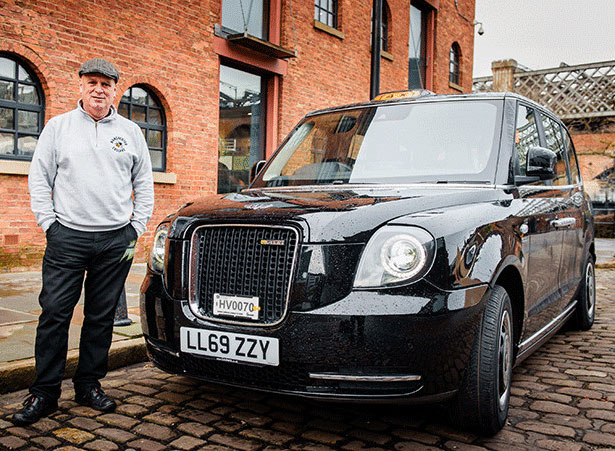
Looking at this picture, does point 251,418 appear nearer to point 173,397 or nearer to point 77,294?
point 173,397

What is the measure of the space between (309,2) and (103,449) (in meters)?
11.2

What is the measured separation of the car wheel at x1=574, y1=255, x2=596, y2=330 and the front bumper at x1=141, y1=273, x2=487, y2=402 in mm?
3286

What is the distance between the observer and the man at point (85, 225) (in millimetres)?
3484

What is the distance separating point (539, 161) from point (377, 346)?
6.27 ft

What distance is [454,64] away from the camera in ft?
64.4

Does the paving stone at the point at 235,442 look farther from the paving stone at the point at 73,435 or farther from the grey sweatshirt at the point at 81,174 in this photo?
the grey sweatshirt at the point at 81,174

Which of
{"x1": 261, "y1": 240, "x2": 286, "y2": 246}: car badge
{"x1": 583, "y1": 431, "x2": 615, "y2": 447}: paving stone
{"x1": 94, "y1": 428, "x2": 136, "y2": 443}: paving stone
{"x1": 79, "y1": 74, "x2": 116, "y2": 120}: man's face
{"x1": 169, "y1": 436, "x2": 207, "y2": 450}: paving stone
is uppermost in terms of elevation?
{"x1": 79, "y1": 74, "x2": 116, "y2": 120}: man's face

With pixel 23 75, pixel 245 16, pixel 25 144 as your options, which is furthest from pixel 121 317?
pixel 245 16

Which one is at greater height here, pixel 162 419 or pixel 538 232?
pixel 538 232

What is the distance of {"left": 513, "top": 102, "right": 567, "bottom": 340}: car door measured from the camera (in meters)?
3.81

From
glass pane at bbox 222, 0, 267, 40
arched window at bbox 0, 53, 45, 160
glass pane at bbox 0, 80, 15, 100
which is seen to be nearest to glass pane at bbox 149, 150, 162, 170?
arched window at bbox 0, 53, 45, 160

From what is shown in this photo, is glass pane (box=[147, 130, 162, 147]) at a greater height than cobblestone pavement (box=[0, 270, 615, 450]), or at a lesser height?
greater

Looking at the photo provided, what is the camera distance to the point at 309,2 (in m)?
12.8

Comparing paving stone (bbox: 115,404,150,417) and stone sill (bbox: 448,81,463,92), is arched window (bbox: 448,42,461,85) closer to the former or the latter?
stone sill (bbox: 448,81,463,92)
